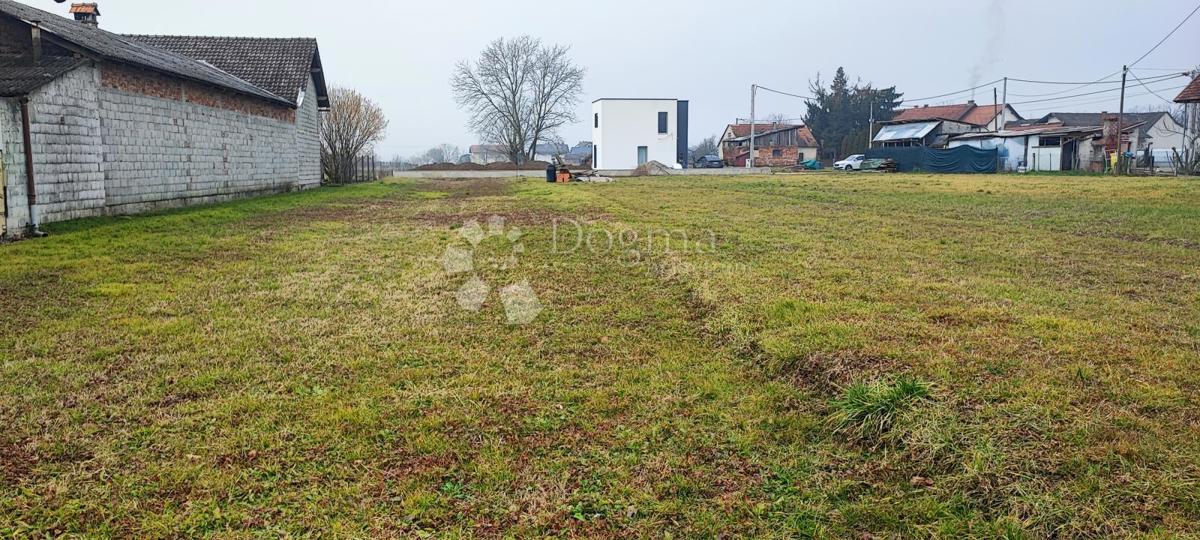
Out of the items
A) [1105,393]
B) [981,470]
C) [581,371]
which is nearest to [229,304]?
[581,371]

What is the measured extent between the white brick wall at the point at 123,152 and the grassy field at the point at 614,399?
14.9 feet

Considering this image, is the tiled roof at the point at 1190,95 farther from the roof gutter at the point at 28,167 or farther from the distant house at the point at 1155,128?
the distant house at the point at 1155,128

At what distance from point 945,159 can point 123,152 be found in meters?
40.2

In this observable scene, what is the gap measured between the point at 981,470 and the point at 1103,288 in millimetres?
4658

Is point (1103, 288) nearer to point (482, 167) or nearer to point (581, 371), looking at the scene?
point (581, 371)

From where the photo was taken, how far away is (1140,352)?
436 centimetres

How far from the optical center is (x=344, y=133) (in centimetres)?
3466

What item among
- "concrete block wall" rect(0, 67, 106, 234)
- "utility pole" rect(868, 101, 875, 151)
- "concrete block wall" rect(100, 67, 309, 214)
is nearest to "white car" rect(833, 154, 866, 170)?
"utility pole" rect(868, 101, 875, 151)

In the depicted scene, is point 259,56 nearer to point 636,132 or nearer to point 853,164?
point 636,132

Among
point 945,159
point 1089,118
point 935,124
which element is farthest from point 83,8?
point 1089,118

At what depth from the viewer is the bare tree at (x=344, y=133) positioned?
33.6 metres

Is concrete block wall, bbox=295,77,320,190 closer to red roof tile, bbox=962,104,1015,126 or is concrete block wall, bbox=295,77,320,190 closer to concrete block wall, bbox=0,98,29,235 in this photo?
concrete block wall, bbox=0,98,29,235

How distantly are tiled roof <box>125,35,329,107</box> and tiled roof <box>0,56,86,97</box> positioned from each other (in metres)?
12.1

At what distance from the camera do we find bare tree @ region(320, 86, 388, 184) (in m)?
33.6
